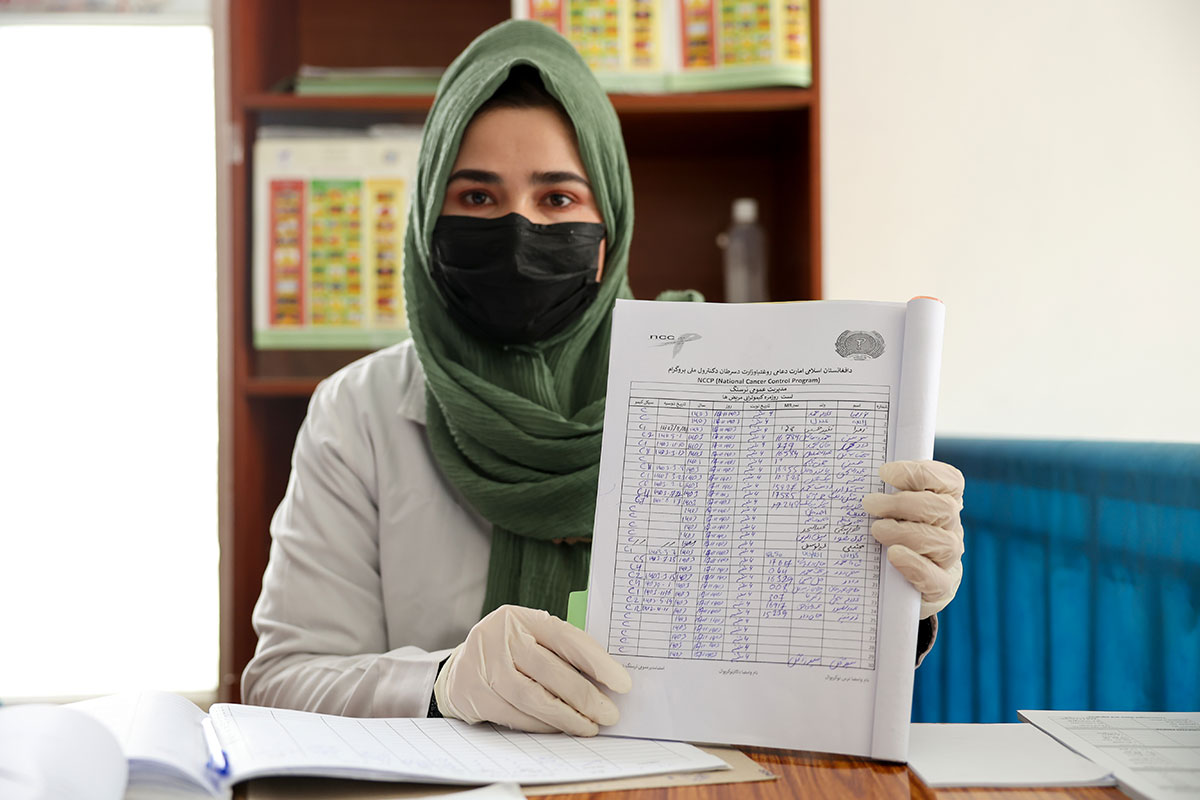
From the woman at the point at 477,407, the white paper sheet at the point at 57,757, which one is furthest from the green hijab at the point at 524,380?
the white paper sheet at the point at 57,757

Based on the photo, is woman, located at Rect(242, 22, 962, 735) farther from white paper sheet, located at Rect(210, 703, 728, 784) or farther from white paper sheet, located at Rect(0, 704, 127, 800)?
white paper sheet, located at Rect(0, 704, 127, 800)

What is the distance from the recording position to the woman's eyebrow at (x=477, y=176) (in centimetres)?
118

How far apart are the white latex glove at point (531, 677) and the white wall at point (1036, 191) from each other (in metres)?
1.31

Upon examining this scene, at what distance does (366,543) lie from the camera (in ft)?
3.95

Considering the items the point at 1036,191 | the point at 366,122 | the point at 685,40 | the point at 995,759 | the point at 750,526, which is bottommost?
the point at 995,759

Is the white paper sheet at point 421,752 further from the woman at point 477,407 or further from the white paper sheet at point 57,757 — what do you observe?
the woman at point 477,407

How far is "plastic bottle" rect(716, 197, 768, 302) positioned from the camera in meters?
1.90

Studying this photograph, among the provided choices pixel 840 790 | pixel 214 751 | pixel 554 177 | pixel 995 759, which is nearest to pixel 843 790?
pixel 840 790

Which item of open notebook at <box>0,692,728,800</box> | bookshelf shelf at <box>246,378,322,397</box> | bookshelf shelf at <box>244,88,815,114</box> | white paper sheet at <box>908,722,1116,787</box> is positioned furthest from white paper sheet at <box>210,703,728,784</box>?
bookshelf shelf at <box>244,88,815,114</box>

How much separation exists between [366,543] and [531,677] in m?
0.55

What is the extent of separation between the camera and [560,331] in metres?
1.25

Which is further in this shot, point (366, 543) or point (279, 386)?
point (279, 386)

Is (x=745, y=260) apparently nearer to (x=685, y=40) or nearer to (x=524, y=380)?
(x=685, y=40)

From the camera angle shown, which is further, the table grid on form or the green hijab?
the green hijab
